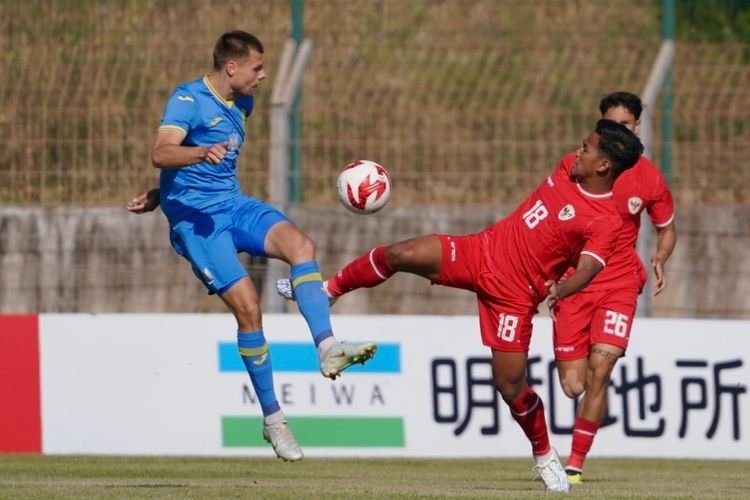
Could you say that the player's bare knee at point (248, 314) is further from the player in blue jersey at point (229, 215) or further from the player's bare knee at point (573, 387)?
the player's bare knee at point (573, 387)

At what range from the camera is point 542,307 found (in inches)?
634

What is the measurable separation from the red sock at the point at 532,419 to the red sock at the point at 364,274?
1114 millimetres

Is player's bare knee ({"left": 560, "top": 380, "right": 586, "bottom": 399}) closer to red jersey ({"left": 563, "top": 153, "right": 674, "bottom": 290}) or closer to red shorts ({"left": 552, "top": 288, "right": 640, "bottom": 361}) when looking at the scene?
red shorts ({"left": 552, "top": 288, "right": 640, "bottom": 361})

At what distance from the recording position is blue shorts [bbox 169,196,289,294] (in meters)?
9.88

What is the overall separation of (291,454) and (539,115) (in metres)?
7.37

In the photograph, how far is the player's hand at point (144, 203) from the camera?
10055mm

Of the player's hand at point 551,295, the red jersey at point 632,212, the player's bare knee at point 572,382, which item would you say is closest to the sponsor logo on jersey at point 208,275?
the player's hand at point 551,295

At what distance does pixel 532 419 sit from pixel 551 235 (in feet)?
3.73

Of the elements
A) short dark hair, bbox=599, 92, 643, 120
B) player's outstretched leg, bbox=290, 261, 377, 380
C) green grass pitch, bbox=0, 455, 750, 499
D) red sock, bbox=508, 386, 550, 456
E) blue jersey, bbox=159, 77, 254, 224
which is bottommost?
green grass pitch, bbox=0, 455, 750, 499

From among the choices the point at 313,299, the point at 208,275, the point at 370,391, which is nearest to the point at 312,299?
the point at 313,299

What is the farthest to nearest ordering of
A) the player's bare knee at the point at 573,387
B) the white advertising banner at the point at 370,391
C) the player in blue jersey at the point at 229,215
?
the white advertising banner at the point at 370,391 → the player's bare knee at the point at 573,387 → the player in blue jersey at the point at 229,215

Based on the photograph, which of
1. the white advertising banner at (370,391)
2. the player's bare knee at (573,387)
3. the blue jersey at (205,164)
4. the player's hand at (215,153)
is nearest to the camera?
the player's hand at (215,153)

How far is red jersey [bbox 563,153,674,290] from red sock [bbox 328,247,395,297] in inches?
63.2

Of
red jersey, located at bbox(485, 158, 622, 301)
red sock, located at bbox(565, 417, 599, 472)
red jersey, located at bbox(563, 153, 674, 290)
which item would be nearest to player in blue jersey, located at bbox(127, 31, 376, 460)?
red jersey, located at bbox(485, 158, 622, 301)
